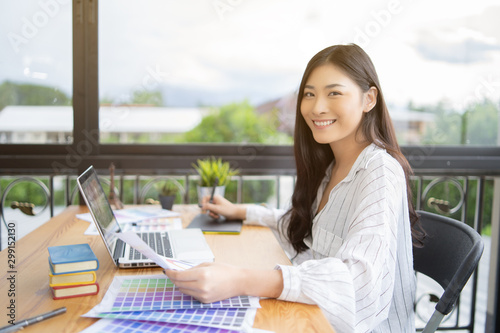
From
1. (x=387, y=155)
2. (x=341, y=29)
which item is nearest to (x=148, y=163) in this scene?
(x=341, y=29)

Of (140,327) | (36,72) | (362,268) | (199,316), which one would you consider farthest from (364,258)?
(36,72)

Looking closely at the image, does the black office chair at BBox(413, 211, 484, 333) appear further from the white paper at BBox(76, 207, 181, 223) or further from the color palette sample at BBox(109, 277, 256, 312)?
the white paper at BBox(76, 207, 181, 223)

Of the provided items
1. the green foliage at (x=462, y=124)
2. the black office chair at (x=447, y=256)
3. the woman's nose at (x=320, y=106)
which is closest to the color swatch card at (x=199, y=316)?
the black office chair at (x=447, y=256)

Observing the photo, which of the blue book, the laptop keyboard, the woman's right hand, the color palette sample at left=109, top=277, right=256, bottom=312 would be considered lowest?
the color palette sample at left=109, top=277, right=256, bottom=312

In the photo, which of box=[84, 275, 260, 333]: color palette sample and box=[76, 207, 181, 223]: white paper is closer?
box=[84, 275, 260, 333]: color palette sample

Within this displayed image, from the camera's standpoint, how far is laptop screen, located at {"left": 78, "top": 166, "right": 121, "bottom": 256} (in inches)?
43.5

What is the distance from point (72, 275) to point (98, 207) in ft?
1.08

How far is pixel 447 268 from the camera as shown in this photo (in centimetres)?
117

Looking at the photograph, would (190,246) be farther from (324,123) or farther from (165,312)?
(324,123)

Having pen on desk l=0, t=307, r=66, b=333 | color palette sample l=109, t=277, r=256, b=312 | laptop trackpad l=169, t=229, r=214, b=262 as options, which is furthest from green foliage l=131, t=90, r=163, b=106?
pen on desk l=0, t=307, r=66, b=333

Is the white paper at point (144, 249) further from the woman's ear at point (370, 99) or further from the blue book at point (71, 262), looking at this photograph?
the woman's ear at point (370, 99)

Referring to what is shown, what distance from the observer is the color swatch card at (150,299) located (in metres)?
0.85

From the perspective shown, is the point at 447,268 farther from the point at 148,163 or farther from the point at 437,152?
the point at 148,163

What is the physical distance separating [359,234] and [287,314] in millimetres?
264
